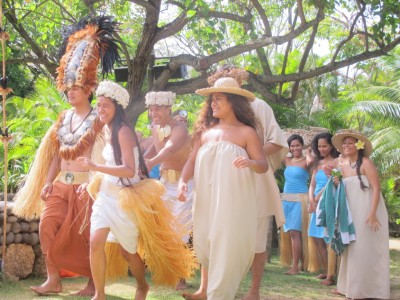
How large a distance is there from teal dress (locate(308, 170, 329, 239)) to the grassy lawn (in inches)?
22.5

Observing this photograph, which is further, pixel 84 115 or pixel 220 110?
pixel 84 115

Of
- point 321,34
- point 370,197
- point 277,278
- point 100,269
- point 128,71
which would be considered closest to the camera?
point 100,269

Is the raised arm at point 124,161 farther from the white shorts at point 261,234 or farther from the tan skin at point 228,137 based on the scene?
the white shorts at point 261,234

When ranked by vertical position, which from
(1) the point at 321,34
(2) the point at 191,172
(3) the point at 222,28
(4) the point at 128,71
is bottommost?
(2) the point at 191,172

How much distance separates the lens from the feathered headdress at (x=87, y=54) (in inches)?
242

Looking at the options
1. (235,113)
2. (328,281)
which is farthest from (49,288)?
(328,281)

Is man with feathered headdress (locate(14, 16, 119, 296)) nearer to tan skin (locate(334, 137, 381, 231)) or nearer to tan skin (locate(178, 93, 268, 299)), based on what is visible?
tan skin (locate(178, 93, 268, 299))

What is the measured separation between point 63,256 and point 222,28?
5.43 m

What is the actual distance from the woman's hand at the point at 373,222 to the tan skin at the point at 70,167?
2600 millimetres

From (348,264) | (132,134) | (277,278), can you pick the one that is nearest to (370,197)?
(348,264)

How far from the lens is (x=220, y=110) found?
5.52 metres

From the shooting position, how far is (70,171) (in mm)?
6117

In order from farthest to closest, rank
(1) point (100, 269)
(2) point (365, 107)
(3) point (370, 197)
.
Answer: (2) point (365, 107), (3) point (370, 197), (1) point (100, 269)

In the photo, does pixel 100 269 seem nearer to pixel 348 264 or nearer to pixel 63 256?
pixel 63 256
